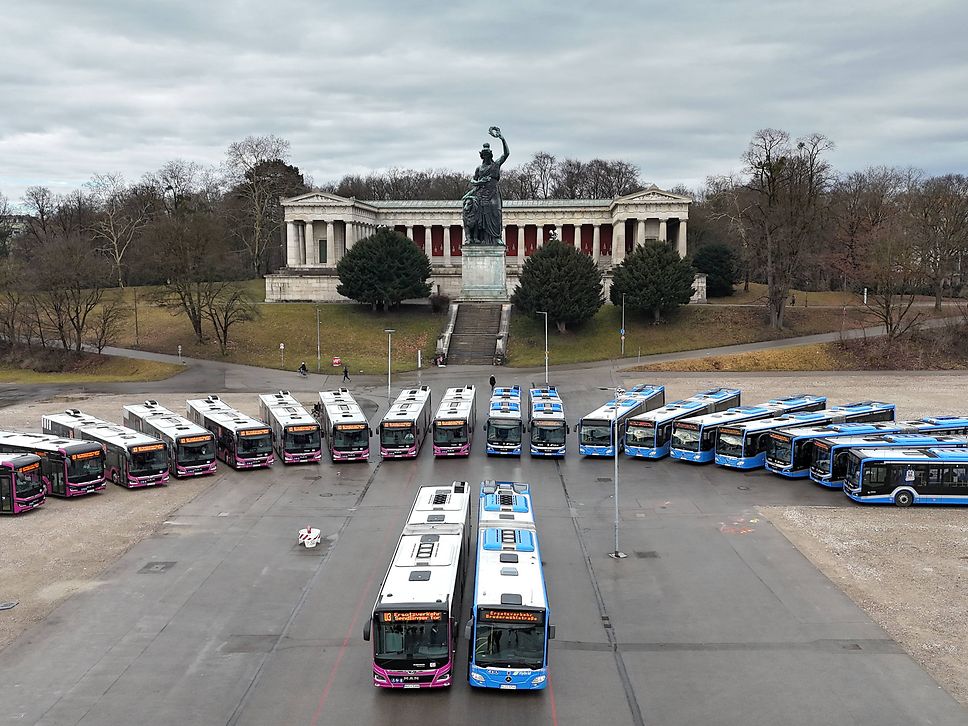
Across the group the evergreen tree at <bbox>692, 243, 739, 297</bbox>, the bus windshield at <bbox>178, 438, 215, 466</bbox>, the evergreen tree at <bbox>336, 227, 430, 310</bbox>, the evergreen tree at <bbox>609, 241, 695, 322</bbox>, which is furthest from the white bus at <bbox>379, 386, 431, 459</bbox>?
the evergreen tree at <bbox>692, 243, 739, 297</bbox>

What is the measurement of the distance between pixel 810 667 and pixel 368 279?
72.5m

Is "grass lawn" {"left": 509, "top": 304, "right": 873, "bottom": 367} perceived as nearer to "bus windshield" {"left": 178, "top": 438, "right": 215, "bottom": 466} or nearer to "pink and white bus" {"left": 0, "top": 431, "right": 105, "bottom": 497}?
"bus windshield" {"left": 178, "top": 438, "right": 215, "bottom": 466}

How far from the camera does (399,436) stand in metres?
40.8

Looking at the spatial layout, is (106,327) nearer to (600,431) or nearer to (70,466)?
(70,466)

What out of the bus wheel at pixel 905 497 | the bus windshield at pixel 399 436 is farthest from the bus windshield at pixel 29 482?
the bus wheel at pixel 905 497

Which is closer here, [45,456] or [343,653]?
[343,653]

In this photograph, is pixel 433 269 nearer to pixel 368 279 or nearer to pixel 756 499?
pixel 368 279

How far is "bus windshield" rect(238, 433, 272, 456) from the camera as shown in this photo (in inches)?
1548

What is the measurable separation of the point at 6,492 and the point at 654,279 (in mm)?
63721

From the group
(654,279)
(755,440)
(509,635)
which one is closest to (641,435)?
(755,440)

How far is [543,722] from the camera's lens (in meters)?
17.1

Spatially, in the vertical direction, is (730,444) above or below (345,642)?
above

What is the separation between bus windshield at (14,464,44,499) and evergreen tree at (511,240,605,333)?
53.1m

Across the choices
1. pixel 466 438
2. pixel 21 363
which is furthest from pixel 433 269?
pixel 466 438
